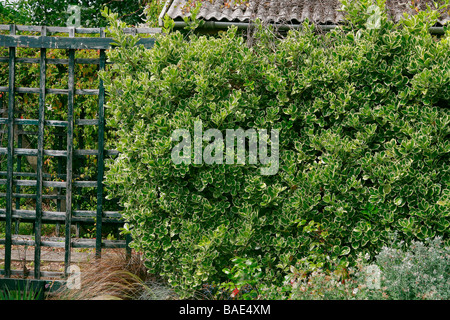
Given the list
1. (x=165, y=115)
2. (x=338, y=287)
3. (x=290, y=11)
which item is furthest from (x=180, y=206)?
(x=290, y=11)

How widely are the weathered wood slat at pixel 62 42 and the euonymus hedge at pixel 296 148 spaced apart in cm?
51

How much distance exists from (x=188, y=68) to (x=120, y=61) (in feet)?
2.26

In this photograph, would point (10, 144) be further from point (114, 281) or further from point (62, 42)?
point (114, 281)

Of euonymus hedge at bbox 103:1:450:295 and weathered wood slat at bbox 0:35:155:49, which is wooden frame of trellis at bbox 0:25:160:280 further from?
euonymus hedge at bbox 103:1:450:295

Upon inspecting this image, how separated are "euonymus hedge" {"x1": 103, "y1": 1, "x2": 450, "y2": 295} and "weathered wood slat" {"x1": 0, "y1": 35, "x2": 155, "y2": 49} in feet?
1.68

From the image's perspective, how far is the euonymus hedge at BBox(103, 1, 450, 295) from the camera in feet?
12.5

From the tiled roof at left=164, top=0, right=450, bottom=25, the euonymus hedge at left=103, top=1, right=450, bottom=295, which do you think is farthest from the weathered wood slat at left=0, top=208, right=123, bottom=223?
the tiled roof at left=164, top=0, right=450, bottom=25

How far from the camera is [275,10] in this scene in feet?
22.7

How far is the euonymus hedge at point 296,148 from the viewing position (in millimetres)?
3818

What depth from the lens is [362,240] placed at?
384 centimetres

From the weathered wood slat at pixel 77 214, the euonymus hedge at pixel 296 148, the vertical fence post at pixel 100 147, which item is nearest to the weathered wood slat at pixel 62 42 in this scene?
the vertical fence post at pixel 100 147

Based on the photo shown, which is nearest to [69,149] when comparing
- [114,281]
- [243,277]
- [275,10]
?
[114,281]
